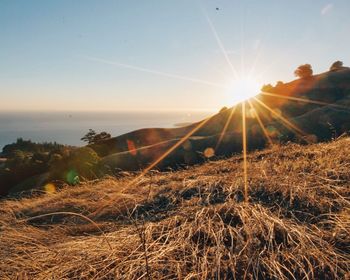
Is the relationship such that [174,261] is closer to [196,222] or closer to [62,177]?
[196,222]

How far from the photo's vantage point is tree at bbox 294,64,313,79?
6719 cm

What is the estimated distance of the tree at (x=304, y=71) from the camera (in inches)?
2645

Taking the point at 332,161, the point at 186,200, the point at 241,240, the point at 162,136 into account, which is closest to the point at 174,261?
the point at 241,240

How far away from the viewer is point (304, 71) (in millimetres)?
67688

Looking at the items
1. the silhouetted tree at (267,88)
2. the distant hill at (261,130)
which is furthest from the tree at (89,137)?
the silhouetted tree at (267,88)

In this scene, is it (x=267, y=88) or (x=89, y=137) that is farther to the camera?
(x=267, y=88)

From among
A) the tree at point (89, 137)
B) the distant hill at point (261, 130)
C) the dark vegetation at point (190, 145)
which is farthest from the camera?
the tree at point (89, 137)

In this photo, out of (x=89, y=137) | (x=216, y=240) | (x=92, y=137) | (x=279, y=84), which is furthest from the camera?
(x=279, y=84)

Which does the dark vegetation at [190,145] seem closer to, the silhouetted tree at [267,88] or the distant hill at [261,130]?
the distant hill at [261,130]

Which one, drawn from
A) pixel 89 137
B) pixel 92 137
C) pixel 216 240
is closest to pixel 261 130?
pixel 92 137

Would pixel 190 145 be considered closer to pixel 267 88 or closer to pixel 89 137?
pixel 89 137

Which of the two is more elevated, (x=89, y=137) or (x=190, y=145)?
(x=89, y=137)

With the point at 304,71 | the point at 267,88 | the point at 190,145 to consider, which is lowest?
the point at 190,145

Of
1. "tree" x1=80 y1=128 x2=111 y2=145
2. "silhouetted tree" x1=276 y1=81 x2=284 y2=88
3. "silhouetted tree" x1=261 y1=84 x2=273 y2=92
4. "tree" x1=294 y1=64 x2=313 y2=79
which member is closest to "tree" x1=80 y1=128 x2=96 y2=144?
"tree" x1=80 y1=128 x2=111 y2=145
